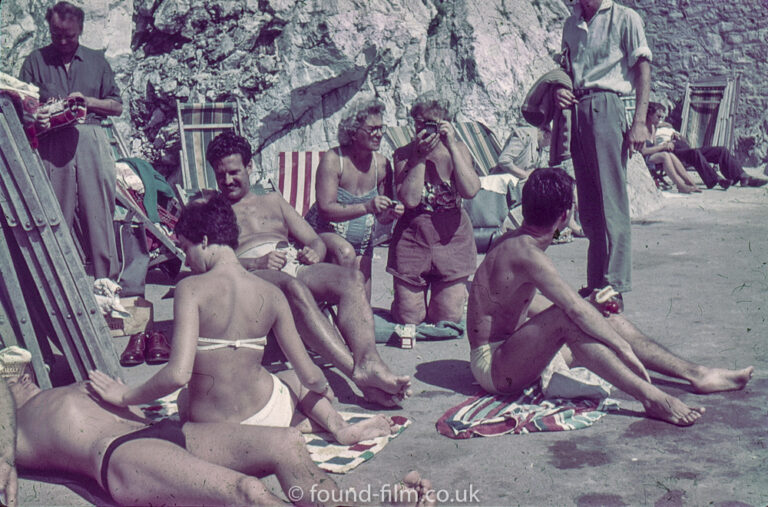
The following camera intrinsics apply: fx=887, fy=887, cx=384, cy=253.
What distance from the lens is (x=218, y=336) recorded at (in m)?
3.30

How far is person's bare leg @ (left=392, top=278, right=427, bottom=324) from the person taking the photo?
5.53 meters

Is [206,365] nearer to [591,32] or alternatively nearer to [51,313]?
[51,313]

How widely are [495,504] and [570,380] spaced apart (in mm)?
1078

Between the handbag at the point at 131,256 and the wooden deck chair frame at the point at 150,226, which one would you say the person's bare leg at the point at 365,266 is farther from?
the wooden deck chair frame at the point at 150,226

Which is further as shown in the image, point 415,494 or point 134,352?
point 134,352

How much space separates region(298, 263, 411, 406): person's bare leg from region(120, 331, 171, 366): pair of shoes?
945 mm

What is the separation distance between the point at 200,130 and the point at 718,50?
30.2 ft

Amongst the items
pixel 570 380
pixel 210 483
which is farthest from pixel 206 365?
pixel 570 380

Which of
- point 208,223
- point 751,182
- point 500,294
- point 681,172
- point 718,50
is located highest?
point 208,223

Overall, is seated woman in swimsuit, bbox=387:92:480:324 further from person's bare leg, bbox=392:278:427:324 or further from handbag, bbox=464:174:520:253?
handbag, bbox=464:174:520:253

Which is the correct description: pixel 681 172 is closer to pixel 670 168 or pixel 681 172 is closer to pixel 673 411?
pixel 670 168

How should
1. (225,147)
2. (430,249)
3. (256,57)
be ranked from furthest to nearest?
(256,57) → (430,249) → (225,147)

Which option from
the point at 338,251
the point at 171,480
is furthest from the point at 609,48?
the point at 171,480

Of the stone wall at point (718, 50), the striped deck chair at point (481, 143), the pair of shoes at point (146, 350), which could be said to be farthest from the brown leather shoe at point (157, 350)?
the stone wall at point (718, 50)
